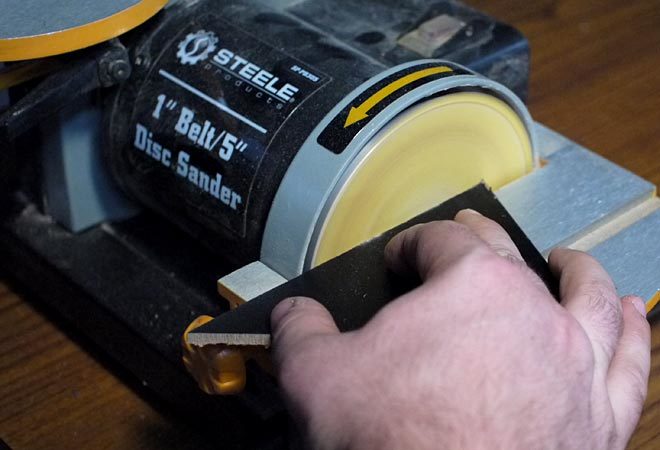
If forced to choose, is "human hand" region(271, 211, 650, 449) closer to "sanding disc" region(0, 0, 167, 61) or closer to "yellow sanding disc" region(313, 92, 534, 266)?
"yellow sanding disc" region(313, 92, 534, 266)

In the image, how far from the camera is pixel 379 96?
921mm

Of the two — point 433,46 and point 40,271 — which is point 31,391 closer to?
point 40,271

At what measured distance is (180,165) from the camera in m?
1.01

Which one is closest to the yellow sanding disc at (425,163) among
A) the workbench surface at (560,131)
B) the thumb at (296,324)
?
the thumb at (296,324)

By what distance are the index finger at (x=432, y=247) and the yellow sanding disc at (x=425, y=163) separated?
0.09m

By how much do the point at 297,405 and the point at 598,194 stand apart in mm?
455

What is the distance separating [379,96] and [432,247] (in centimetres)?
21

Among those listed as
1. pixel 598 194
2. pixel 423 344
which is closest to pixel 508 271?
pixel 423 344

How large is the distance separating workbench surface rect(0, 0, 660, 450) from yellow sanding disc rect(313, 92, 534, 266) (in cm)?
25

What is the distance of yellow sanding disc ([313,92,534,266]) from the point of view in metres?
0.91

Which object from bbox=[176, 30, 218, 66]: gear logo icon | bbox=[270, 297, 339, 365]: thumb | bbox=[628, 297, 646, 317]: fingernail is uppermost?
bbox=[176, 30, 218, 66]: gear logo icon

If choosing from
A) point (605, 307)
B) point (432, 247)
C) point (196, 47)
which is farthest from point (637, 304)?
point (196, 47)

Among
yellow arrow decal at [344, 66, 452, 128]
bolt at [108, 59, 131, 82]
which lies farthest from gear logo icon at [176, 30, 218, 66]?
yellow arrow decal at [344, 66, 452, 128]

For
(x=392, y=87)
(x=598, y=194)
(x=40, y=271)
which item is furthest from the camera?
(x=40, y=271)
